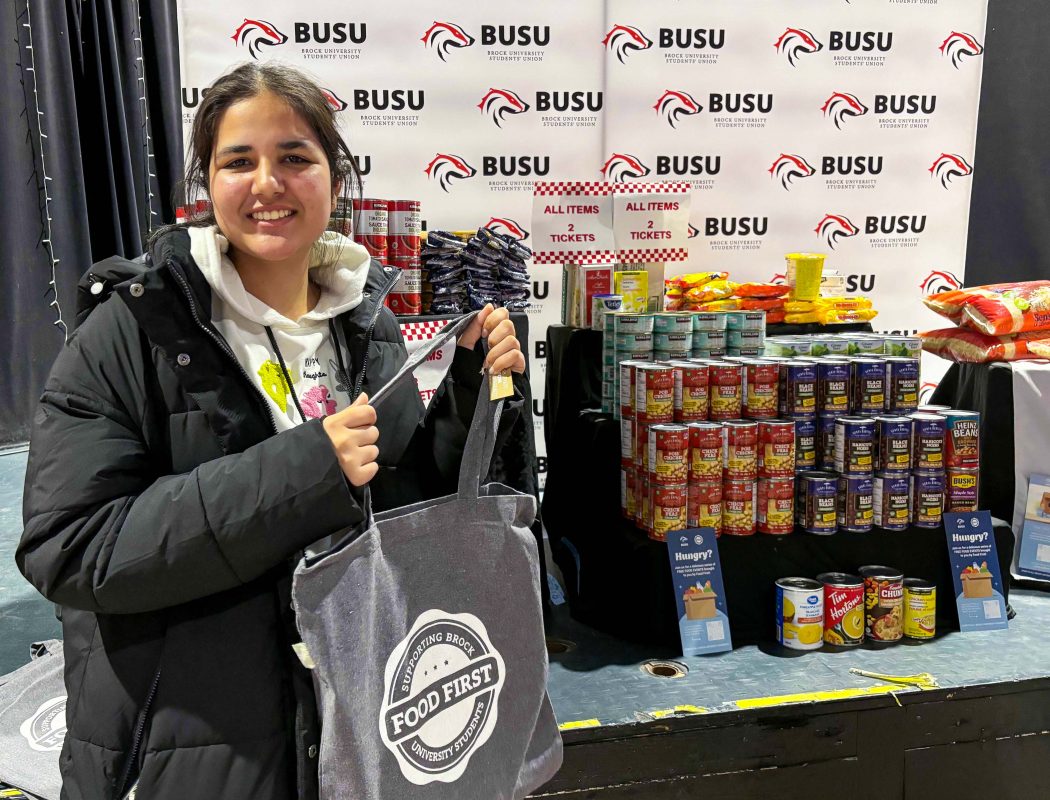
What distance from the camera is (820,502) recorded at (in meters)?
2.68

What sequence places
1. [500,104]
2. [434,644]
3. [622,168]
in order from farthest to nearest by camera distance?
[622,168] → [500,104] → [434,644]

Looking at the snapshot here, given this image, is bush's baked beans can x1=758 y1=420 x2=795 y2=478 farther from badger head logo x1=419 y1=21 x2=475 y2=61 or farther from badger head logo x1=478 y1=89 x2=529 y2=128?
badger head logo x1=419 y1=21 x2=475 y2=61

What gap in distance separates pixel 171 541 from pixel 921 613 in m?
2.29

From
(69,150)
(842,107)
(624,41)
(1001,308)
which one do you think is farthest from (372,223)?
(842,107)

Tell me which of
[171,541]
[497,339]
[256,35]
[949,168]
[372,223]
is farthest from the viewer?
[949,168]

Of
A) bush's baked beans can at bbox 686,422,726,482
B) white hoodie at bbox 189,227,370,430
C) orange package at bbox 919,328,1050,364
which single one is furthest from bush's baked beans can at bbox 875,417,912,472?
white hoodie at bbox 189,227,370,430

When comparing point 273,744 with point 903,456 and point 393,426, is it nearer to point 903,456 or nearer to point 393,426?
point 393,426

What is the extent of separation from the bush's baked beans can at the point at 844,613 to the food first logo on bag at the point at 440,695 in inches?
63.8

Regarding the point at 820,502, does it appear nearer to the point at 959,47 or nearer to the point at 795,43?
the point at 795,43

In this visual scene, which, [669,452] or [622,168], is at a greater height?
[622,168]

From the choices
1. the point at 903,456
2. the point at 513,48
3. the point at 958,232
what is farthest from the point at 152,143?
the point at 958,232

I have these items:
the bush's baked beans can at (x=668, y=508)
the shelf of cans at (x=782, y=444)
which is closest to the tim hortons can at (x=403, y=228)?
the shelf of cans at (x=782, y=444)

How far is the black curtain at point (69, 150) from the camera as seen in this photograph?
4.58m

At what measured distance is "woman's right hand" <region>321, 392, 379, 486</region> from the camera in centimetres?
109
